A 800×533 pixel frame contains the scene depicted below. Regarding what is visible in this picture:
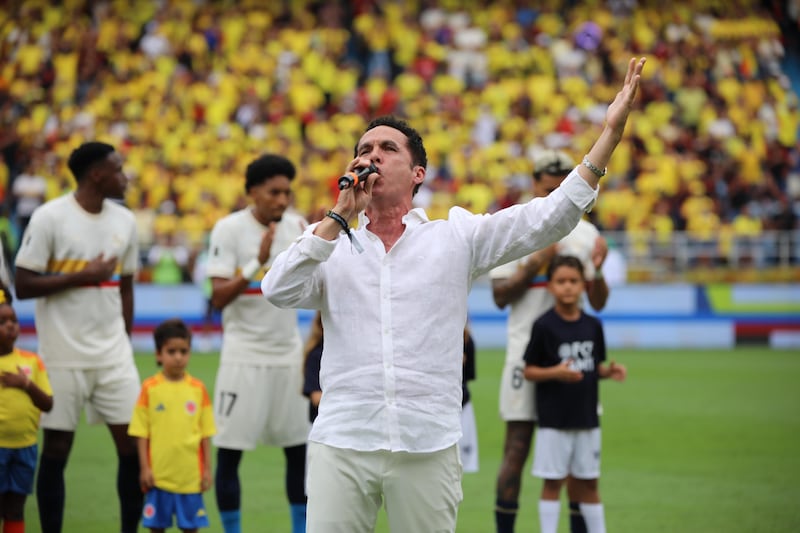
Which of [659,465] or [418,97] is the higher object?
[418,97]

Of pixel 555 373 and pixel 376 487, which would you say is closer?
pixel 376 487

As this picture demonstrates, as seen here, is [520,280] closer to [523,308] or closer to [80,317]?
[523,308]

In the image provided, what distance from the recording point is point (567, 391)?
7.04m

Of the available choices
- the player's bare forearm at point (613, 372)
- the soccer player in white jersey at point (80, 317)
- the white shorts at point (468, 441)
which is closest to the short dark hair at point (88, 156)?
the soccer player in white jersey at point (80, 317)

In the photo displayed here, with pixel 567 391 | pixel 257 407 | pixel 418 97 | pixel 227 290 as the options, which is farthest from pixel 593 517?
pixel 418 97

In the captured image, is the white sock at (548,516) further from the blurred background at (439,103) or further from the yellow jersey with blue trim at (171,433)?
the blurred background at (439,103)

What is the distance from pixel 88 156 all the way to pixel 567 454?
3.45 m

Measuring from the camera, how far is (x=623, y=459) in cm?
1108

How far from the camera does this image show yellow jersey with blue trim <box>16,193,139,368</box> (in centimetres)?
721

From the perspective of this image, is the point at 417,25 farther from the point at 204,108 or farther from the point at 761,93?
the point at 761,93

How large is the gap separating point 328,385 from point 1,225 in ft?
58.5

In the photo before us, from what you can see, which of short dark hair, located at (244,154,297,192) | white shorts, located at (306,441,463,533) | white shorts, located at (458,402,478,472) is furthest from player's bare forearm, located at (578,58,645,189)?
white shorts, located at (458,402,478,472)

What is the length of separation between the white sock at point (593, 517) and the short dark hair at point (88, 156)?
11.9 feet

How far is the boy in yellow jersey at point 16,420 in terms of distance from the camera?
6797 millimetres
